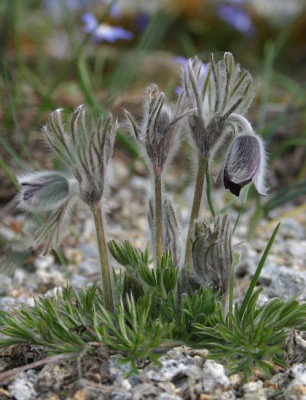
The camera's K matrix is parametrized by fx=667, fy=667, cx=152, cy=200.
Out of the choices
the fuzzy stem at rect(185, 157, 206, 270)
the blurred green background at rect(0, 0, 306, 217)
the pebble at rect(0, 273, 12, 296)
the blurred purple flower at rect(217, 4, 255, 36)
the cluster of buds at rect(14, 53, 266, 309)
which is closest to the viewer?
the cluster of buds at rect(14, 53, 266, 309)

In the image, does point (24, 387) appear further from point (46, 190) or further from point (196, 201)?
point (196, 201)

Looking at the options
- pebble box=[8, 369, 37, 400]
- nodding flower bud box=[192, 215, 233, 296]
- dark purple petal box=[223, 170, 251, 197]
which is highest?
dark purple petal box=[223, 170, 251, 197]

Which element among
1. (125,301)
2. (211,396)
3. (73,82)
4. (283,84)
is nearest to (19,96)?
(73,82)

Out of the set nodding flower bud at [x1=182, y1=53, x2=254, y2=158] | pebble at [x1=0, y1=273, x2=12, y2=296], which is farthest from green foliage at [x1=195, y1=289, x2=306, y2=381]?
pebble at [x1=0, y1=273, x2=12, y2=296]

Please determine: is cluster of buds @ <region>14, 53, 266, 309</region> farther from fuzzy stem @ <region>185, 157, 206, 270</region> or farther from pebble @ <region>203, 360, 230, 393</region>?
pebble @ <region>203, 360, 230, 393</region>

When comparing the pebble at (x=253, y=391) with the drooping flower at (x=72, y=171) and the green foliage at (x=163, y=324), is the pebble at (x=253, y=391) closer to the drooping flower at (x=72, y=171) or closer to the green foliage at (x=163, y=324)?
the green foliage at (x=163, y=324)

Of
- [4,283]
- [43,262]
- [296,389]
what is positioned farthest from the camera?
[43,262]

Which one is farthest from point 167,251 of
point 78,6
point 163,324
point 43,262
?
point 78,6

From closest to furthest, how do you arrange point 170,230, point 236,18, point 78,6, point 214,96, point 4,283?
point 214,96
point 170,230
point 4,283
point 236,18
point 78,6
